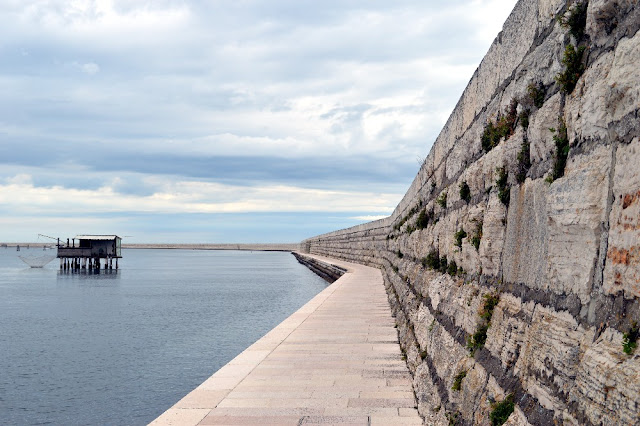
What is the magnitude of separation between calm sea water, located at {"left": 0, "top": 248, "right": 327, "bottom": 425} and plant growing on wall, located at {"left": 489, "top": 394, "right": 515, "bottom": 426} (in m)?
Answer: 9.04

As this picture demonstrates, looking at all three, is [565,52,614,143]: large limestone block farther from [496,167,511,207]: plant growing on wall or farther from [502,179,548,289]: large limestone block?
[496,167,511,207]: plant growing on wall

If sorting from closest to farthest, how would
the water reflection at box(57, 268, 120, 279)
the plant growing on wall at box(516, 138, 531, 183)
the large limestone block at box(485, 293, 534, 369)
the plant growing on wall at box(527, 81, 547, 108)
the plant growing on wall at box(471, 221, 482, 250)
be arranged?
the large limestone block at box(485, 293, 534, 369) → the plant growing on wall at box(527, 81, 547, 108) → the plant growing on wall at box(516, 138, 531, 183) → the plant growing on wall at box(471, 221, 482, 250) → the water reflection at box(57, 268, 120, 279)

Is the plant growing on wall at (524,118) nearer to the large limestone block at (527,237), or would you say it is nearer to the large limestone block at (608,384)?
the large limestone block at (527,237)

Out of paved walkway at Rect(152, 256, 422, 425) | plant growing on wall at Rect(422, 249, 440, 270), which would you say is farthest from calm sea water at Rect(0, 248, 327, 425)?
plant growing on wall at Rect(422, 249, 440, 270)

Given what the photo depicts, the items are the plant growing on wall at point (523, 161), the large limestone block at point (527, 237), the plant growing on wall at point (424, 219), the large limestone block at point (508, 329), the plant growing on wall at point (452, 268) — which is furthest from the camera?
the plant growing on wall at point (424, 219)

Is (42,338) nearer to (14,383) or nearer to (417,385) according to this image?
(14,383)

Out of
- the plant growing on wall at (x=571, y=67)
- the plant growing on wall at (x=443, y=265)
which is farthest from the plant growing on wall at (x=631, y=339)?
the plant growing on wall at (x=443, y=265)

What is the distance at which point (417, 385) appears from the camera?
5.54 metres

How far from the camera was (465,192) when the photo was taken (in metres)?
4.64

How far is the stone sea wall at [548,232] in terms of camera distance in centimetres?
196

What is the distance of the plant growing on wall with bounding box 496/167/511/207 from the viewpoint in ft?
11.3

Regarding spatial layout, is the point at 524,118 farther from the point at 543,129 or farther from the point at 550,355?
the point at 550,355

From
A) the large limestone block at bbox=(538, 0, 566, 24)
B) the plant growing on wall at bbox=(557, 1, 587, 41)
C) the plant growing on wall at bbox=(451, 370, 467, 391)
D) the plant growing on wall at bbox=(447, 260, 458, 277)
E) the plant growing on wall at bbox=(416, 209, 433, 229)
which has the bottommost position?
the plant growing on wall at bbox=(451, 370, 467, 391)

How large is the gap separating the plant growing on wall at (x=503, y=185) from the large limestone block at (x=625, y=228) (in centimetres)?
139
